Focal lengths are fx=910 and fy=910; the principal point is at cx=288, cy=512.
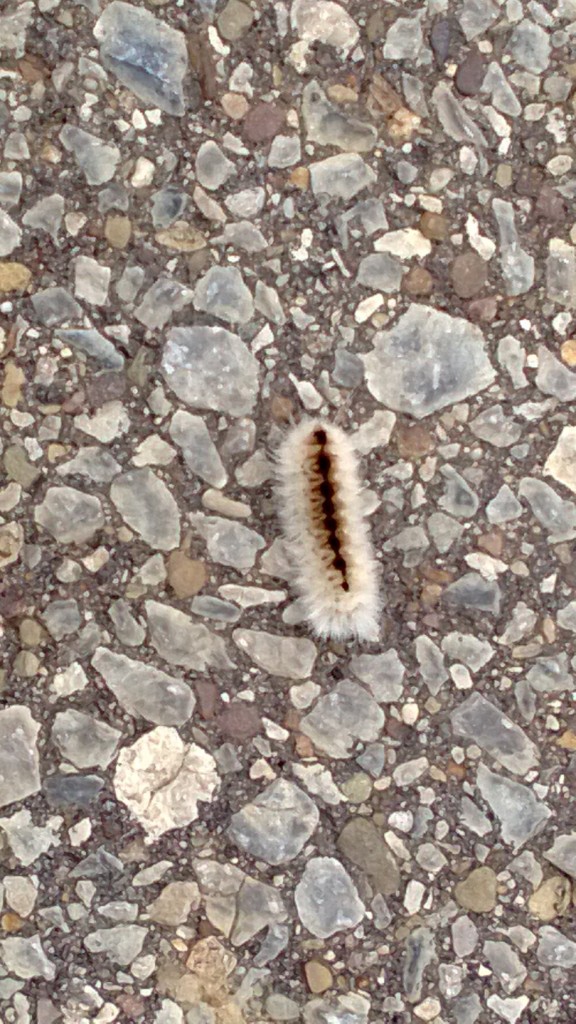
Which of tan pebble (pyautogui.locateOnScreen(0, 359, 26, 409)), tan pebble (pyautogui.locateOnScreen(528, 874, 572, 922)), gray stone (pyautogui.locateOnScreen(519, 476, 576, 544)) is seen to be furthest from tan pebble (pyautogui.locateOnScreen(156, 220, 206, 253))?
tan pebble (pyautogui.locateOnScreen(528, 874, 572, 922))

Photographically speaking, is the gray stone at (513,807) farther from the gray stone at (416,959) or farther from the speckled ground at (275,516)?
the gray stone at (416,959)

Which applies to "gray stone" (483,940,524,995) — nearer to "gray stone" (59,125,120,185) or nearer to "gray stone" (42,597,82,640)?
"gray stone" (42,597,82,640)

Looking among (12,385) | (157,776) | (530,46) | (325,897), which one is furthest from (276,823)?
(530,46)

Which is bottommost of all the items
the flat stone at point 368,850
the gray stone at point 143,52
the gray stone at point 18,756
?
the flat stone at point 368,850

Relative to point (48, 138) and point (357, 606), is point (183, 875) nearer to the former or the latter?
point (357, 606)

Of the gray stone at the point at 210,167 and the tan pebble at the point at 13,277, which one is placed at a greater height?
the gray stone at the point at 210,167

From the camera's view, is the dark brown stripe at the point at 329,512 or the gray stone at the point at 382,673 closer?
the dark brown stripe at the point at 329,512

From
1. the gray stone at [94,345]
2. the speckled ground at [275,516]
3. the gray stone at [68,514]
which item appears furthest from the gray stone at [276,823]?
the gray stone at [94,345]

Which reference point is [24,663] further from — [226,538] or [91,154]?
[91,154]
